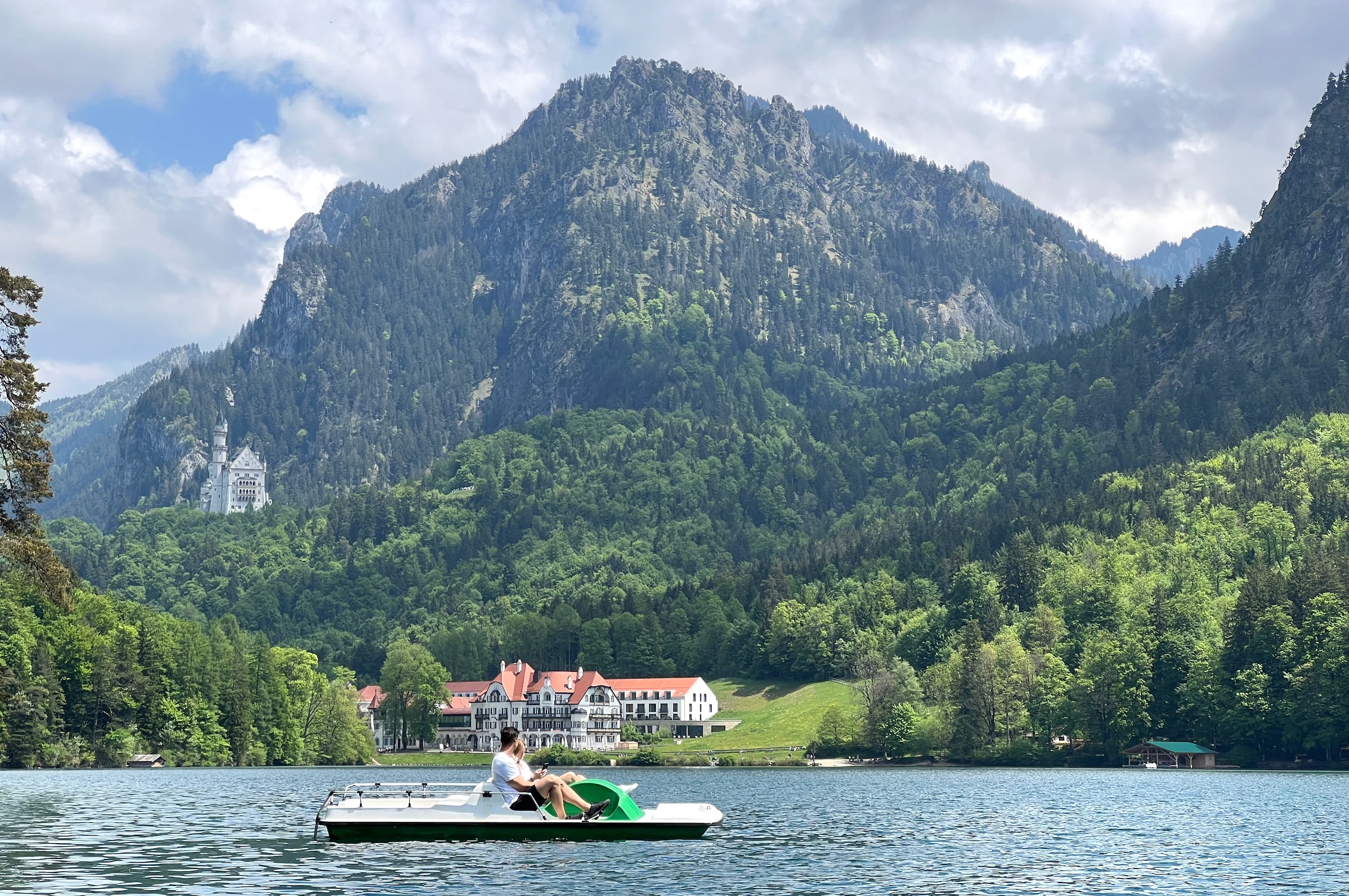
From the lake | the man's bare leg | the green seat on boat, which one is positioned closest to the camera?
the lake

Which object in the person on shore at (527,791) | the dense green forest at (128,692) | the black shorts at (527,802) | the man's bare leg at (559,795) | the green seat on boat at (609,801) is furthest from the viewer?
the dense green forest at (128,692)

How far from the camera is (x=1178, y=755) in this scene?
171000mm

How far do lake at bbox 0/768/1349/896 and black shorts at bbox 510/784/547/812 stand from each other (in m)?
1.77

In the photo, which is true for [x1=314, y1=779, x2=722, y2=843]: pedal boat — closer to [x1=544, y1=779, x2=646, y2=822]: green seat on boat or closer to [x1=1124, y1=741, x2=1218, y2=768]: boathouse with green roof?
[x1=544, y1=779, x2=646, y2=822]: green seat on boat

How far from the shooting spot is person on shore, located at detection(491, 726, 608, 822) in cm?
6650

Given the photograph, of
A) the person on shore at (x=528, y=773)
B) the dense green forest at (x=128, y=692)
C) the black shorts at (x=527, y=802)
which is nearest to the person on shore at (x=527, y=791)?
the black shorts at (x=527, y=802)

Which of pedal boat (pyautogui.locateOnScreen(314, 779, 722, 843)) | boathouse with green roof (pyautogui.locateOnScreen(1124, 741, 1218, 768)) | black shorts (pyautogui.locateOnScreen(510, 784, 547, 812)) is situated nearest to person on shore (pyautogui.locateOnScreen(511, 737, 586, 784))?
pedal boat (pyautogui.locateOnScreen(314, 779, 722, 843))

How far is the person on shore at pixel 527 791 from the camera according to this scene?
6650 centimetres

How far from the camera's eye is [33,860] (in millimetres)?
64188

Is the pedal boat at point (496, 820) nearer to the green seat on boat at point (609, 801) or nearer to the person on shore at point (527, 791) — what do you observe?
the green seat on boat at point (609, 801)

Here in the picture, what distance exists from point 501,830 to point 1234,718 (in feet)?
404

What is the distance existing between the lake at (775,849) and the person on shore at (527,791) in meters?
1.89

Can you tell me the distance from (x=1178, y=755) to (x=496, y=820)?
398 feet

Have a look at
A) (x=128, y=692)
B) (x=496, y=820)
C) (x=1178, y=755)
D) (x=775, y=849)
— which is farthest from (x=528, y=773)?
(x=1178, y=755)
